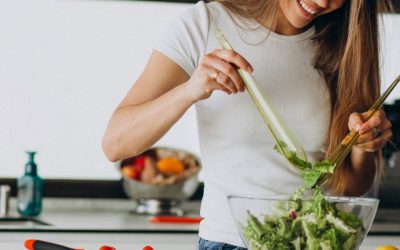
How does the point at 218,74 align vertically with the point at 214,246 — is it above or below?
above

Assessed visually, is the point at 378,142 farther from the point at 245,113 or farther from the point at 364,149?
the point at 245,113

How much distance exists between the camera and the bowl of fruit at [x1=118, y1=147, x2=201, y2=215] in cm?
289

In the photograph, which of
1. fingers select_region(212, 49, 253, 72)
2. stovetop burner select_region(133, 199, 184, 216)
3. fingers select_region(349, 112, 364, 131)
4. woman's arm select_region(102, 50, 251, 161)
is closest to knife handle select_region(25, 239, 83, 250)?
woman's arm select_region(102, 50, 251, 161)

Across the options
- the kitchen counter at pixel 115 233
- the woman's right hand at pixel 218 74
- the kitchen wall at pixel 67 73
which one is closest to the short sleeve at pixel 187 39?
the woman's right hand at pixel 218 74

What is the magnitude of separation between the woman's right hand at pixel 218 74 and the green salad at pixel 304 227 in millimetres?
261

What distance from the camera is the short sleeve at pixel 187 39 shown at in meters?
1.58

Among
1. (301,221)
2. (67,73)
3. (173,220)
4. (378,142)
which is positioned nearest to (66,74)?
(67,73)

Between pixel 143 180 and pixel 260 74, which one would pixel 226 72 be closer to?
pixel 260 74

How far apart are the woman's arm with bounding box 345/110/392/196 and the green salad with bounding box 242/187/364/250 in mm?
305

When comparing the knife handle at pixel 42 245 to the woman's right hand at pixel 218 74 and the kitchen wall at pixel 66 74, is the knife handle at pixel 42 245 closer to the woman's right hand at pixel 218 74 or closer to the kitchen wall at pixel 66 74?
the woman's right hand at pixel 218 74

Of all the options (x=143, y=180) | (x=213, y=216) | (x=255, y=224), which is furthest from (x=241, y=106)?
(x=143, y=180)

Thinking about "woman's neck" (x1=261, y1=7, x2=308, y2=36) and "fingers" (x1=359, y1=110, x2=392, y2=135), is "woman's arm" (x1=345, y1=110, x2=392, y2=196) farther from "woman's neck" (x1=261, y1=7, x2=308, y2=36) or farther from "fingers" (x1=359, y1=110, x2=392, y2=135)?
"woman's neck" (x1=261, y1=7, x2=308, y2=36)

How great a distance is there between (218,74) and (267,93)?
0.33 m

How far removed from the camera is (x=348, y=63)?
1673mm
